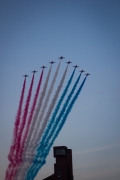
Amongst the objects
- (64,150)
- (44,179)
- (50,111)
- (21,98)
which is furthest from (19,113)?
(44,179)

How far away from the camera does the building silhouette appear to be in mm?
84000

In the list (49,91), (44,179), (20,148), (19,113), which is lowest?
(44,179)

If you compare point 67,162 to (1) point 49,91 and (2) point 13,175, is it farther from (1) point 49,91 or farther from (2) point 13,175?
(1) point 49,91

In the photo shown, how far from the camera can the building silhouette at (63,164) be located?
8400 cm

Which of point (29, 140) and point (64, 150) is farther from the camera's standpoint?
point (64, 150)

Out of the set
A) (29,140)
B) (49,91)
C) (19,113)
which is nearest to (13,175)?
(29,140)

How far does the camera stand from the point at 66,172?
8400cm

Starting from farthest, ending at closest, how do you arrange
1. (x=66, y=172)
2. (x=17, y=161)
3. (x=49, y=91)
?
(x=66, y=172) < (x=17, y=161) < (x=49, y=91)

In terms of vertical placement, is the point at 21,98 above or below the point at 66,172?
above

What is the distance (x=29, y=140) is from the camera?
61.3 m

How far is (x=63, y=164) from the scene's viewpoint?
8444 cm

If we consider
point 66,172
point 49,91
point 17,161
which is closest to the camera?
point 49,91

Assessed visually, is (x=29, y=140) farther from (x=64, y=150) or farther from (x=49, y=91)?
(x=64, y=150)

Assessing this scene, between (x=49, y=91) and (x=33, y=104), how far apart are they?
15.4 feet
